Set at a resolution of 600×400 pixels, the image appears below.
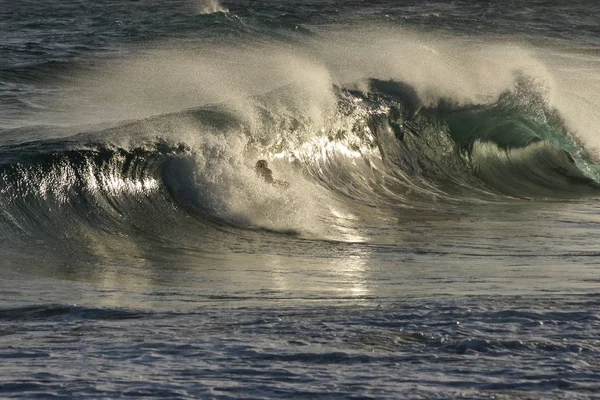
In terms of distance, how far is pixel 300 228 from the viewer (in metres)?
10.4

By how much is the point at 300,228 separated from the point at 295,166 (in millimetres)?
3331

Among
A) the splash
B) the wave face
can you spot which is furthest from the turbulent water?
the splash

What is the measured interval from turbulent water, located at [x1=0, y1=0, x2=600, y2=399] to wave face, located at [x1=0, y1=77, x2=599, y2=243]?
1.5 inches

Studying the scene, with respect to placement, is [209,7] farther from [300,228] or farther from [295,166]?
[300,228]

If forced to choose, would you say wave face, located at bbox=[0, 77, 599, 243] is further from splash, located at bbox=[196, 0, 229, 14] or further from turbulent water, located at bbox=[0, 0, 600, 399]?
splash, located at bbox=[196, 0, 229, 14]

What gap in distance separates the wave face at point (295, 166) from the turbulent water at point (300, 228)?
0.04m

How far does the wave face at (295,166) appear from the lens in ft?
34.4

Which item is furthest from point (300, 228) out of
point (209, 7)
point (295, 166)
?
point (209, 7)

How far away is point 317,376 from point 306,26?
1269 inches

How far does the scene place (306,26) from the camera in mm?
36469

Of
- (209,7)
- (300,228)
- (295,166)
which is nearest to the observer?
(300,228)

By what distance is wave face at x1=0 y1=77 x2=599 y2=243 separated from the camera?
1049cm

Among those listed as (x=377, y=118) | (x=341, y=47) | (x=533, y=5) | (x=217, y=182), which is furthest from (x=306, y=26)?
(x=217, y=182)

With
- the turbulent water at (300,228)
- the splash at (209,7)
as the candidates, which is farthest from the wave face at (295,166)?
the splash at (209,7)
